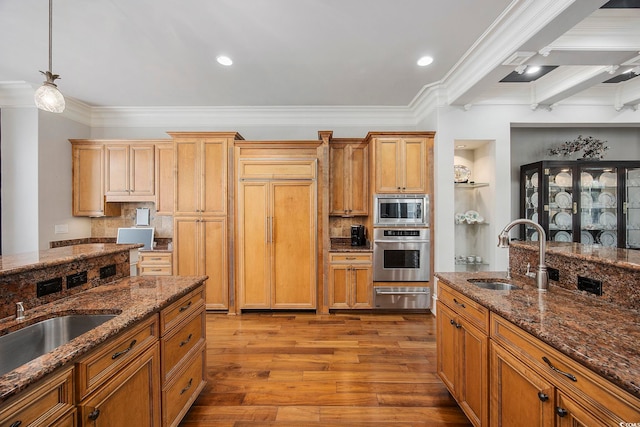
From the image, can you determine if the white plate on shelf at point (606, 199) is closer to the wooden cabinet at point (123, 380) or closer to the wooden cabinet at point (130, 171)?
the wooden cabinet at point (123, 380)

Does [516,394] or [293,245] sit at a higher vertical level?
[293,245]

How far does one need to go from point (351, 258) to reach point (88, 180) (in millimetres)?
4088

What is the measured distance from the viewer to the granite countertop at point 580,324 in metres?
0.89

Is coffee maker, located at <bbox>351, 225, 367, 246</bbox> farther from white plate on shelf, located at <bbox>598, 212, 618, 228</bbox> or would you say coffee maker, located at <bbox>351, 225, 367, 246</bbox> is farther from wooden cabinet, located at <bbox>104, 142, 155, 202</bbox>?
white plate on shelf, located at <bbox>598, 212, 618, 228</bbox>

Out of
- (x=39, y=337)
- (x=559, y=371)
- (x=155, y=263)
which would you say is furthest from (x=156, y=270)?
(x=559, y=371)

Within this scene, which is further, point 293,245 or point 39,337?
point 293,245

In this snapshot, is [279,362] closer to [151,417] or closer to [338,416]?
[338,416]

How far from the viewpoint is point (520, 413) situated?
4.14 ft

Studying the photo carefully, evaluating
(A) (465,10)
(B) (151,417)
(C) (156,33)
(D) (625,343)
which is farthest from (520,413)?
(C) (156,33)

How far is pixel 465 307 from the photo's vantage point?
1773mm

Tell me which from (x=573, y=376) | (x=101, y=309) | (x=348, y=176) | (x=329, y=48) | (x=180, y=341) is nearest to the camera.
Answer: (x=573, y=376)

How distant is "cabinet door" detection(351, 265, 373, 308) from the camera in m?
3.74

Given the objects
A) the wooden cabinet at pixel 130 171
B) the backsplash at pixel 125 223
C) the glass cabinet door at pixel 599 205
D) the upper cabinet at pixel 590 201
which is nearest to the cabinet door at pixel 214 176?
the wooden cabinet at pixel 130 171

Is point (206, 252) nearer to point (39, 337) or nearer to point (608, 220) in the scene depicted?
point (39, 337)
